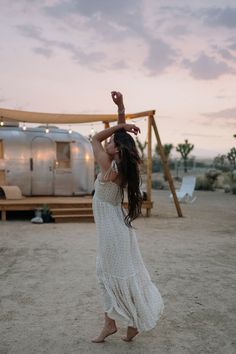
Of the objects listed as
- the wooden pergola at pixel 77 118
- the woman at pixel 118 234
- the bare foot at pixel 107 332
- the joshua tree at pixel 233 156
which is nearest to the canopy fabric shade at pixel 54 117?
the wooden pergola at pixel 77 118

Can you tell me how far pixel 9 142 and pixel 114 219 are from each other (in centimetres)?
1025

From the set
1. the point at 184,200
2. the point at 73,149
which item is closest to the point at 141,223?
the point at 73,149

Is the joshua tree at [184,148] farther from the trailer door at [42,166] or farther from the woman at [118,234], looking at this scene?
the woman at [118,234]

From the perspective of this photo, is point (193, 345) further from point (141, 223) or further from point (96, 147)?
point (141, 223)

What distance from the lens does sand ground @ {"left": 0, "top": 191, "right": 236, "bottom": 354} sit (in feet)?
11.0

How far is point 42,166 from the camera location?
42.5 feet

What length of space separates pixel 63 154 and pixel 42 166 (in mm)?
983

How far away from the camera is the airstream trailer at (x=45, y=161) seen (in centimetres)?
1266

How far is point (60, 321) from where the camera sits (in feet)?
12.5

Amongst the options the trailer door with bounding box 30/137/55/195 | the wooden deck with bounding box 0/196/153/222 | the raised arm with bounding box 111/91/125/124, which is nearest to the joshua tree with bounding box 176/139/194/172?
the trailer door with bounding box 30/137/55/195

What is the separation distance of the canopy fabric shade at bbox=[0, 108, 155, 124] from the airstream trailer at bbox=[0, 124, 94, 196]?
1676 mm

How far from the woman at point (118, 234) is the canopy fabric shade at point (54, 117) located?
776 centimetres

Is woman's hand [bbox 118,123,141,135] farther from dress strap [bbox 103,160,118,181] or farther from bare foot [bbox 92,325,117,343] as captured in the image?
bare foot [bbox 92,325,117,343]

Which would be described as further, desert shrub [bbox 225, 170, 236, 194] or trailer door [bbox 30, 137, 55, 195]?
desert shrub [bbox 225, 170, 236, 194]
